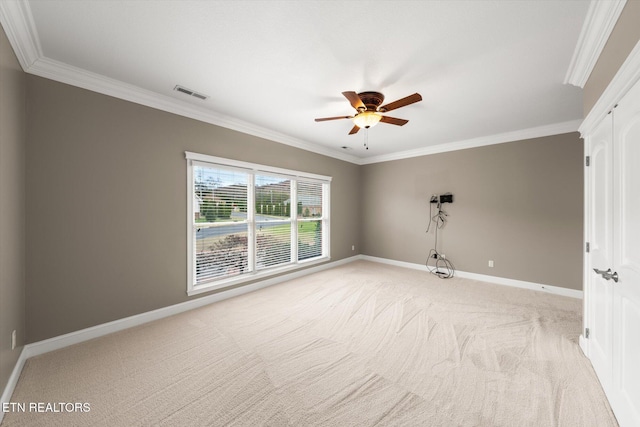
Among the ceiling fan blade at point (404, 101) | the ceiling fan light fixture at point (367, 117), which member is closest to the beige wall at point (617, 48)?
the ceiling fan blade at point (404, 101)

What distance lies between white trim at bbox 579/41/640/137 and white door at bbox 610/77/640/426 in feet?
0.16

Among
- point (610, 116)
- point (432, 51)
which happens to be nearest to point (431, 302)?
point (610, 116)

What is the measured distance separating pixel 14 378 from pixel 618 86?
4762mm

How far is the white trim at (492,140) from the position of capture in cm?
376

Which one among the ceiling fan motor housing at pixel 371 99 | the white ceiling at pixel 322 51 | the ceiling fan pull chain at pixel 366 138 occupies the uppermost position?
the ceiling fan pull chain at pixel 366 138

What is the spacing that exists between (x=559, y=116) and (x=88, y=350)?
6.55 metres

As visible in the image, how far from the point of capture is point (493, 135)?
14.3 ft

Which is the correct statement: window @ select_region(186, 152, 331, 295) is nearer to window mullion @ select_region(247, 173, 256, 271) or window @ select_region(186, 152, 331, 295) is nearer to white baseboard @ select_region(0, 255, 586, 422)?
window mullion @ select_region(247, 173, 256, 271)

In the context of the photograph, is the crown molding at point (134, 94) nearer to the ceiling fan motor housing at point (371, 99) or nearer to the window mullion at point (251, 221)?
the window mullion at point (251, 221)

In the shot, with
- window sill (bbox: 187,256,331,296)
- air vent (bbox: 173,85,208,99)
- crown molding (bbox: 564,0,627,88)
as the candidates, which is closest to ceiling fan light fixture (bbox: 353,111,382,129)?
crown molding (bbox: 564,0,627,88)

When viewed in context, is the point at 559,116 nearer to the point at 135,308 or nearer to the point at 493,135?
the point at 493,135

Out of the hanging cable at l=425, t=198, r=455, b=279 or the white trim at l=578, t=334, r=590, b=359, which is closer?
the white trim at l=578, t=334, r=590, b=359

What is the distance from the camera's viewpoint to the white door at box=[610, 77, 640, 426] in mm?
1338

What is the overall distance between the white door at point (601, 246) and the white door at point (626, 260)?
0.34 ft
